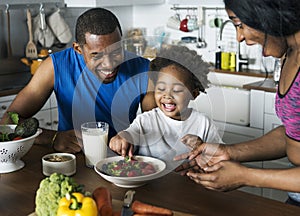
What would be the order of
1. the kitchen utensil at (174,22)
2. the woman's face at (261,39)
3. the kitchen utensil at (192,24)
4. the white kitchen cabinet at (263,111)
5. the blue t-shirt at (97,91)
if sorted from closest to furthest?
the woman's face at (261,39)
the blue t-shirt at (97,91)
the white kitchen cabinet at (263,111)
the kitchen utensil at (192,24)
the kitchen utensil at (174,22)

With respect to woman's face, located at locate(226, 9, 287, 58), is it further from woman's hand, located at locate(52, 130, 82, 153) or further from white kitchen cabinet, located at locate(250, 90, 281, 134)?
white kitchen cabinet, located at locate(250, 90, 281, 134)

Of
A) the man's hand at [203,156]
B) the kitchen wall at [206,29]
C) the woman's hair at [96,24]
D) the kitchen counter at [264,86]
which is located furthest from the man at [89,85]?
the kitchen wall at [206,29]

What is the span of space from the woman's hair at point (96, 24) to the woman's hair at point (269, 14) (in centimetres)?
62

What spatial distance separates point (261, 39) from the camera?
4.16 ft

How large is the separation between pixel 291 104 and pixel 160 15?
A: 286cm

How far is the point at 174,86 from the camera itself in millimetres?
1663

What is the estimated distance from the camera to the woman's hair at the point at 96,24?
1.72m

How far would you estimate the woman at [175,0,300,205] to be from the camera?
3.91ft

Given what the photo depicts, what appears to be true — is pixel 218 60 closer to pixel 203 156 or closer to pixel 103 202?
pixel 203 156

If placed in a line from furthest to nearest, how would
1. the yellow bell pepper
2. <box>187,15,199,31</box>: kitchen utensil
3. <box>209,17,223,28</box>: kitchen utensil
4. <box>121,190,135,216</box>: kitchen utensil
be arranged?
<box>187,15,199,31</box>: kitchen utensil < <box>209,17,223,28</box>: kitchen utensil < <box>121,190,135,216</box>: kitchen utensil < the yellow bell pepper

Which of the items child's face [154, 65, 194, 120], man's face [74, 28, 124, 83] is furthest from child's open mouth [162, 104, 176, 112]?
man's face [74, 28, 124, 83]

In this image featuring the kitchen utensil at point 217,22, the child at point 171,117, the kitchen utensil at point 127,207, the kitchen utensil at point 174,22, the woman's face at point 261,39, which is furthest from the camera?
the kitchen utensil at point 174,22

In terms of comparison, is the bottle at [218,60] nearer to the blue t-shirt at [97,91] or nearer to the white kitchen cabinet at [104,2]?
the white kitchen cabinet at [104,2]

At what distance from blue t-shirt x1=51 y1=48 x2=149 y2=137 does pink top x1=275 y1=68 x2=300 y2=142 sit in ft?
2.14
